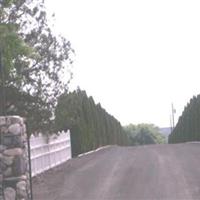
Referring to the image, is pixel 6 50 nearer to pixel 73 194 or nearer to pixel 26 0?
pixel 73 194

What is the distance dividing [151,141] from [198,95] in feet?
233

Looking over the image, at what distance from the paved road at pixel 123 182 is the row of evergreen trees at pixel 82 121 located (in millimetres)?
2343

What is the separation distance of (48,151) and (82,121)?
12.8 meters

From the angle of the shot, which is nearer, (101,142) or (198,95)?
(101,142)

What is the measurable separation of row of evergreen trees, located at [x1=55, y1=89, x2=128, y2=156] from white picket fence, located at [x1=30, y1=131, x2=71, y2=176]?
717mm

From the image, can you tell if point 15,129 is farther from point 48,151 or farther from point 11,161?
point 48,151

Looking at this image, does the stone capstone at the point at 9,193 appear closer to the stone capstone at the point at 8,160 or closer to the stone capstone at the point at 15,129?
the stone capstone at the point at 8,160

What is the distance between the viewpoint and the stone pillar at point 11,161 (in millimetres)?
13875

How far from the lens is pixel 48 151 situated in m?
26.2

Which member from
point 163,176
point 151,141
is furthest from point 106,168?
point 151,141

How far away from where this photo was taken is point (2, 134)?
45.5ft

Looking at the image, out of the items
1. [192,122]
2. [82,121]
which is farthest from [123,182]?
[192,122]

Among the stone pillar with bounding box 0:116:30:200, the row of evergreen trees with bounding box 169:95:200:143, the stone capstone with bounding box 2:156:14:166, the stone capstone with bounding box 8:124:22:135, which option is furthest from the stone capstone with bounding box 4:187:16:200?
the row of evergreen trees with bounding box 169:95:200:143

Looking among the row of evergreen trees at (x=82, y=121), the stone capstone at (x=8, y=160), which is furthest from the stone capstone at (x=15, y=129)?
the row of evergreen trees at (x=82, y=121)
